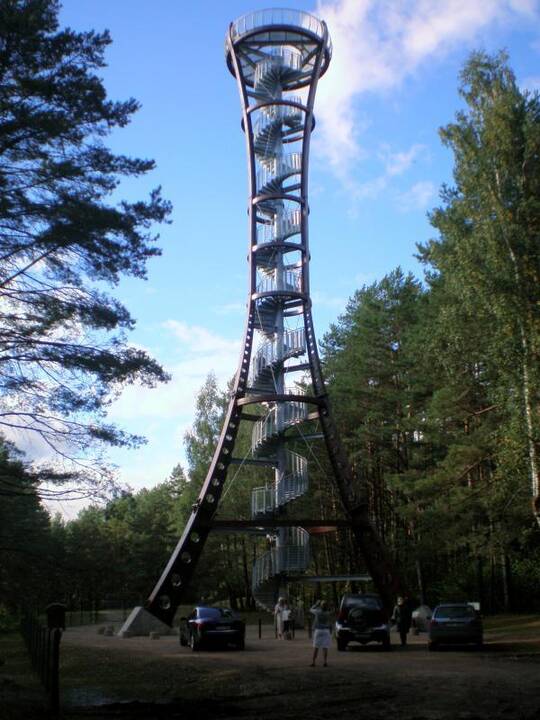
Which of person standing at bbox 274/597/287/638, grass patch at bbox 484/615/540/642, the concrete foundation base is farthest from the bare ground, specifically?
the concrete foundation base

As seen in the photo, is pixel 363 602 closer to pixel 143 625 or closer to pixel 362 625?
pixel 362 625

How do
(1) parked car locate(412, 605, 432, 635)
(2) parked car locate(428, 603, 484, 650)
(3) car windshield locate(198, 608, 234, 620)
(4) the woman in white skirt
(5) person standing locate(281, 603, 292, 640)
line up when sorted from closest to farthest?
1. (4) the woman in white skirt
2. (2) parked car locate(428, 603, 484, 650)
3. (3) car windshield locate(198, 608, 234, 620)
4. (5) person standing locate(281, 603, 292, 640)
5. (1) parked car locate(412, 605, 432, 635)

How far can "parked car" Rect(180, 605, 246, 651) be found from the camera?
18.4m

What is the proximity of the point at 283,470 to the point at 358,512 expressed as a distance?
3.45 meters

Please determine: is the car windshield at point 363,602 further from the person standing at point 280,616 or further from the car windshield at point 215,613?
the person standing at point 280,616

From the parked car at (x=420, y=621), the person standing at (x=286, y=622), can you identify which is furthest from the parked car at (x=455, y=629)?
the parked car at (x=420, y=621)

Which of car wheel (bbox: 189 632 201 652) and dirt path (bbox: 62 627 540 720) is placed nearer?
dirt path (bbox: 62 627 540 720)

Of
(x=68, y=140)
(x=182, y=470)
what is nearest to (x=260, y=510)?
(x=68, y=140)

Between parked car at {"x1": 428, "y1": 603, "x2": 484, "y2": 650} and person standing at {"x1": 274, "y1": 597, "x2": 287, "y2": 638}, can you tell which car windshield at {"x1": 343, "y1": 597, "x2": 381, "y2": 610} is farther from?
person standing at {"x1": 274, "y1": 597, "x2": 287, "y2": 638}

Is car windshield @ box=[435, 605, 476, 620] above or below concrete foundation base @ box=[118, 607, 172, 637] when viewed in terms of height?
above

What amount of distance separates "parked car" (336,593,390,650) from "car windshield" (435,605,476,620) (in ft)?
4.43

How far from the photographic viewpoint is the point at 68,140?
1256 cm

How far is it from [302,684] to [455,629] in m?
7.31

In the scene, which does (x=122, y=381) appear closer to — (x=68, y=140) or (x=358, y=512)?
(x=68, y=140)
